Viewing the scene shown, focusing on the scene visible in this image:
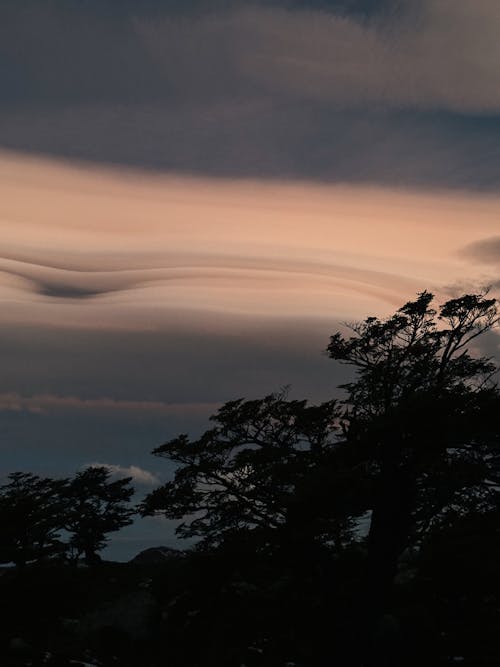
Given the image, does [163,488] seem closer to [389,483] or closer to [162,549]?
[389,483]

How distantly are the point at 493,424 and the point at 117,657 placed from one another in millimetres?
19446

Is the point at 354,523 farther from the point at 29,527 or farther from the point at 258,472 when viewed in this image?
the point at 29,527

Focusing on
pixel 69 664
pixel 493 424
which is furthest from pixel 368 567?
pixel 69 664

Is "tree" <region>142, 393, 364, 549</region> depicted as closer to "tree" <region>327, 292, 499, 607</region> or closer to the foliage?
"tree" <region>327, 292, 499, 607</region>

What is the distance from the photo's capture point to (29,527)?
2020 inches

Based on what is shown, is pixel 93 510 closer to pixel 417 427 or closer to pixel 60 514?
pixel 60 514

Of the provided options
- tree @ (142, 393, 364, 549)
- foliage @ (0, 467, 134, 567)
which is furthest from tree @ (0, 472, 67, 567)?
tree @ (142, 393, 364, 549)

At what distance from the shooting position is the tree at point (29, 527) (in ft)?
162

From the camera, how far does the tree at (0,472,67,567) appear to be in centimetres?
4934

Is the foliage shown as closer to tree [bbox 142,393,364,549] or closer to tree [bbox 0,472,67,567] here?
tree [bbox 0,472,67,567]

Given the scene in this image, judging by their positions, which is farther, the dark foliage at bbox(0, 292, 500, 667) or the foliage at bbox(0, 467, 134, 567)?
the foliage at bbox(0, 467, 134, 567)

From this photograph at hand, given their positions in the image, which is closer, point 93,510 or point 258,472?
point 258,472

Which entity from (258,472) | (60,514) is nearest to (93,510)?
(60,514)

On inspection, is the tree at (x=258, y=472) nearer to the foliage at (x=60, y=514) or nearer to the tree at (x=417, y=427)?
the tree at (x=417, y=427)
